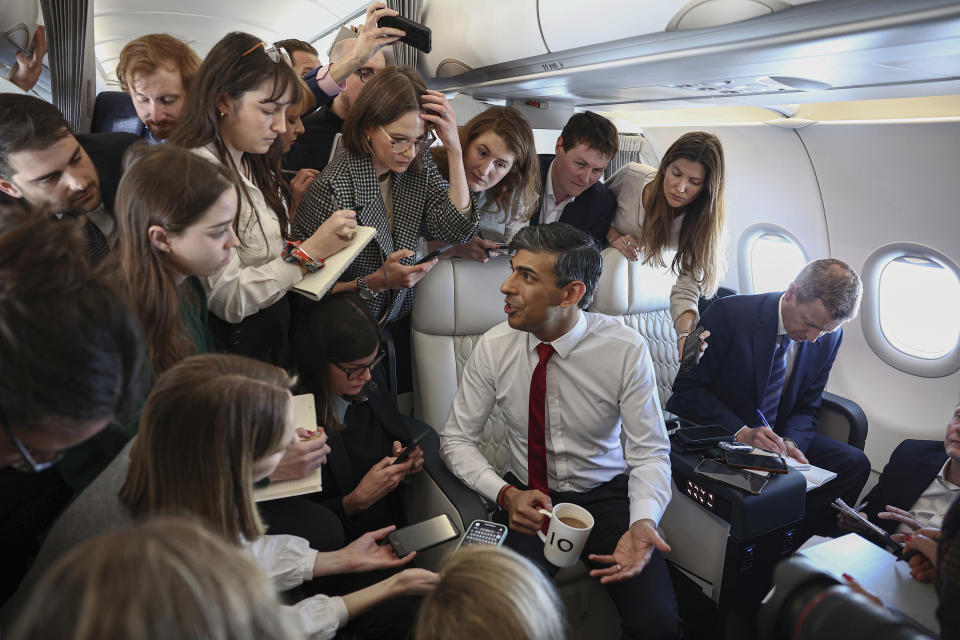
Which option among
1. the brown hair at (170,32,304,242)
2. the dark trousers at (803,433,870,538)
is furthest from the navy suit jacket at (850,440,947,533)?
the brown hair at (170,32,304,242)

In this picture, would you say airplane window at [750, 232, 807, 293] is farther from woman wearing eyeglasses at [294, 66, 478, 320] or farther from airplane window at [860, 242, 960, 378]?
woman wearing eyeglasses at [294, 66, 478, 320]

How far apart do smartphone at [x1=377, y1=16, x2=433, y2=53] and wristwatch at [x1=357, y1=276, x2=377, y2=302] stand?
1047mm

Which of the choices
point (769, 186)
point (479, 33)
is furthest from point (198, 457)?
point (769, 186)

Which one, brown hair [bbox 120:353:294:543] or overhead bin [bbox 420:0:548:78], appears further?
overhead bin [bbox 420:0:548:78]

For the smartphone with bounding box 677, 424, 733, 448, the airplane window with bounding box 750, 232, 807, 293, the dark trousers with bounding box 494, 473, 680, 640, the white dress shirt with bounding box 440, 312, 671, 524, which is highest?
the airplane window with bounding box 750, 232, 807, 293

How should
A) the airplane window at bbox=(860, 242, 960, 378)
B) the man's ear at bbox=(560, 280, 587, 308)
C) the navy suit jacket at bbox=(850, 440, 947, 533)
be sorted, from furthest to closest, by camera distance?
1. the airplane window at bbox=(860, 242, 960, 378)
2. the navy suit jacket at bbox=(850, 440, 947, 533)
3. the man's ear at bbox=(560, 280, 587, 308)

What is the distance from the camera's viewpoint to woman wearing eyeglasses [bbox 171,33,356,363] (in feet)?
5.90

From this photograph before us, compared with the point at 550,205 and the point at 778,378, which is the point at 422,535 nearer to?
the point at 550,205

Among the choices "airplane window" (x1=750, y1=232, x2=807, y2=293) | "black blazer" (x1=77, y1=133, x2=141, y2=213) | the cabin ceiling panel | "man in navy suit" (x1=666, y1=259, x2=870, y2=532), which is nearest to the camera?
"black blazer" (x1=77, y1=133, x2=141, y2=213)

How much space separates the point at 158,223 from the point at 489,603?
1202mm

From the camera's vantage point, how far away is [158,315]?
1.48 metres

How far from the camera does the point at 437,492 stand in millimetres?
2168

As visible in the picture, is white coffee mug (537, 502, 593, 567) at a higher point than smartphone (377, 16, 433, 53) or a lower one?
lower

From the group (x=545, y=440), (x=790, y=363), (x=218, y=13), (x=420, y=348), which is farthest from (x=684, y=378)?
(x=218, y=13)
